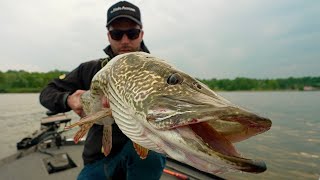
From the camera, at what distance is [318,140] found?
11.9 metres

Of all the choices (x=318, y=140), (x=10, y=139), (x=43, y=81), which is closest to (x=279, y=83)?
(x=43, y=81)

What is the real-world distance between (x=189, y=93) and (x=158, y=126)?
235 mm

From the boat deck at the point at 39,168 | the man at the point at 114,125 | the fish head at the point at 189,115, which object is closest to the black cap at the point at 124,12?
the man at the point at 114,125

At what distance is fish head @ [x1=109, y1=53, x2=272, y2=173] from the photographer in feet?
3.82

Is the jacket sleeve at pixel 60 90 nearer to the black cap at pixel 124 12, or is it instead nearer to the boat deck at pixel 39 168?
the black cap at pixel 124 12

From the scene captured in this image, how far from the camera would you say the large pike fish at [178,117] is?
117 cm

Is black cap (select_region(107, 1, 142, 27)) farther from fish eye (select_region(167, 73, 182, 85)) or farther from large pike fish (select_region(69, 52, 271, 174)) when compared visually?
fish eye (select_region(167, 73, 182, 85))

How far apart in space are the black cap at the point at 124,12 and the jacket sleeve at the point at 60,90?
0.65 metres

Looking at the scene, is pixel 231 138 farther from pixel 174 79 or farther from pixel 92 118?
pixel 92 118

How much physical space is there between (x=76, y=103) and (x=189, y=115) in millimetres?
1349

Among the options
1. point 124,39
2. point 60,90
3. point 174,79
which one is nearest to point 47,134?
point 60,90

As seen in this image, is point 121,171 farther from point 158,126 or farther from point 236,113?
point 236,113

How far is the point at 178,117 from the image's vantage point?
49.6 inches

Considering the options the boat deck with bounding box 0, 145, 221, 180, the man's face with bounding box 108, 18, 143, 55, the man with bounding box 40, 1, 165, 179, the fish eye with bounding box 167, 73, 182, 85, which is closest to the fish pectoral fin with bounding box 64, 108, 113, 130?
the fish eye with bounding box 167, 73, 182, 85
